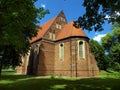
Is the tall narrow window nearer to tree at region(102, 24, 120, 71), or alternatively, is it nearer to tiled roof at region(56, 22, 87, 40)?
tiled roof at region(56, 22, 87, 40)

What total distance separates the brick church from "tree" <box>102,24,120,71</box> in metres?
14.0

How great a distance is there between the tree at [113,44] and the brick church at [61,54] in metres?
14.0

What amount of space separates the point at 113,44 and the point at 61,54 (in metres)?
21.2

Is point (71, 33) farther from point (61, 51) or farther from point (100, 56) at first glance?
point (100, 56)

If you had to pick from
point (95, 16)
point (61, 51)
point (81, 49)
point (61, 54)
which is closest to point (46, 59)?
point (61, 54)

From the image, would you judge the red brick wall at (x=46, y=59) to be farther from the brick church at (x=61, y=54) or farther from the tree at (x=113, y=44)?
the tree at (x=113, y=44)

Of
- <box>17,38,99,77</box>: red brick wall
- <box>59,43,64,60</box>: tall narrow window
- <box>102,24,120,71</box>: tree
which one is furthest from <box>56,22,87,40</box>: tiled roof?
<box>102,24,120,71</box>: tree

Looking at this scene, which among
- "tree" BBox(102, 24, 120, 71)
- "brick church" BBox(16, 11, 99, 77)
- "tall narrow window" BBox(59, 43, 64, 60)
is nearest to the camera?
"brick church" BBox(16, 11, 99, 77)

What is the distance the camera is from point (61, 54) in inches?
1268

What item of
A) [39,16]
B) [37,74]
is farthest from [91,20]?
[37,74]

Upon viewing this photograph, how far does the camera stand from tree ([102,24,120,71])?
41688 mm

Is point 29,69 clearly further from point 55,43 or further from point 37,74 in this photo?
point 55,43

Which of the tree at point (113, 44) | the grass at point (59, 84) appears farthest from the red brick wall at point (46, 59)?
the tree at point (113, 44)

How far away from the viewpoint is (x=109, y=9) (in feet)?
37.2
